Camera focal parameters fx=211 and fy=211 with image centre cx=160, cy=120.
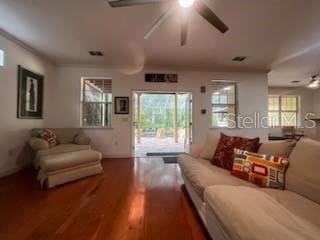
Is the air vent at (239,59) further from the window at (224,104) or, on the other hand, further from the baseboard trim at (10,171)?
the baseboard trim at (10,171)

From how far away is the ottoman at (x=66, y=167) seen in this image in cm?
318

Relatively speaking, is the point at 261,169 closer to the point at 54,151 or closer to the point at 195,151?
the point at 195,151

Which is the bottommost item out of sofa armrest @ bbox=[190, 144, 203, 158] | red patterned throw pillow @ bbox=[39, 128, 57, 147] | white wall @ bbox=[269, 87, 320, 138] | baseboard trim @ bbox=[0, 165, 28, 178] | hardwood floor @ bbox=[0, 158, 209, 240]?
hardwood floor @ bbox=[0, 158, 209, 240]

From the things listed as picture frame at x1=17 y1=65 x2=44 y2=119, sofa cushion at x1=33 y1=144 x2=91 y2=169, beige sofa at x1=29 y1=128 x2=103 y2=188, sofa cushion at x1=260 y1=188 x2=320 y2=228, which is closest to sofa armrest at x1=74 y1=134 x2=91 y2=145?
beige sofa at x1=29 y1=128 x2=103 y2=188

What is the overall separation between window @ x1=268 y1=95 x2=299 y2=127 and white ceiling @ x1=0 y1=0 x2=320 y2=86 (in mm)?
3656

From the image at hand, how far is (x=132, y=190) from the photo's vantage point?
Answer: 3037 millimetres

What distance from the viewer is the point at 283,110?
30.1 feet

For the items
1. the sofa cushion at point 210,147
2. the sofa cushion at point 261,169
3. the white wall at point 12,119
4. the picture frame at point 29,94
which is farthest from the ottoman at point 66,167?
the sofa cushion at point 261,169

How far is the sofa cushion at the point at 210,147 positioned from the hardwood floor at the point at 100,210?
615 millimetres

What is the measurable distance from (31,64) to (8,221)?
3570mm

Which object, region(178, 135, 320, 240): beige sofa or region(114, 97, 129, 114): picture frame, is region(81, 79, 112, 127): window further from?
region(178, 135, 320, 240): beige sofa

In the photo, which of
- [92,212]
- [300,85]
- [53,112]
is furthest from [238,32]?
[300,85]

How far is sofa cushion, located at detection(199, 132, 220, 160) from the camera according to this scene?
302 centimetres

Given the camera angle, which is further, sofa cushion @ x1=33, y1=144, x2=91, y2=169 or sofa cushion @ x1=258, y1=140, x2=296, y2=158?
sofa cushion @ x1=33, y1=144, x2=91, y2=169
